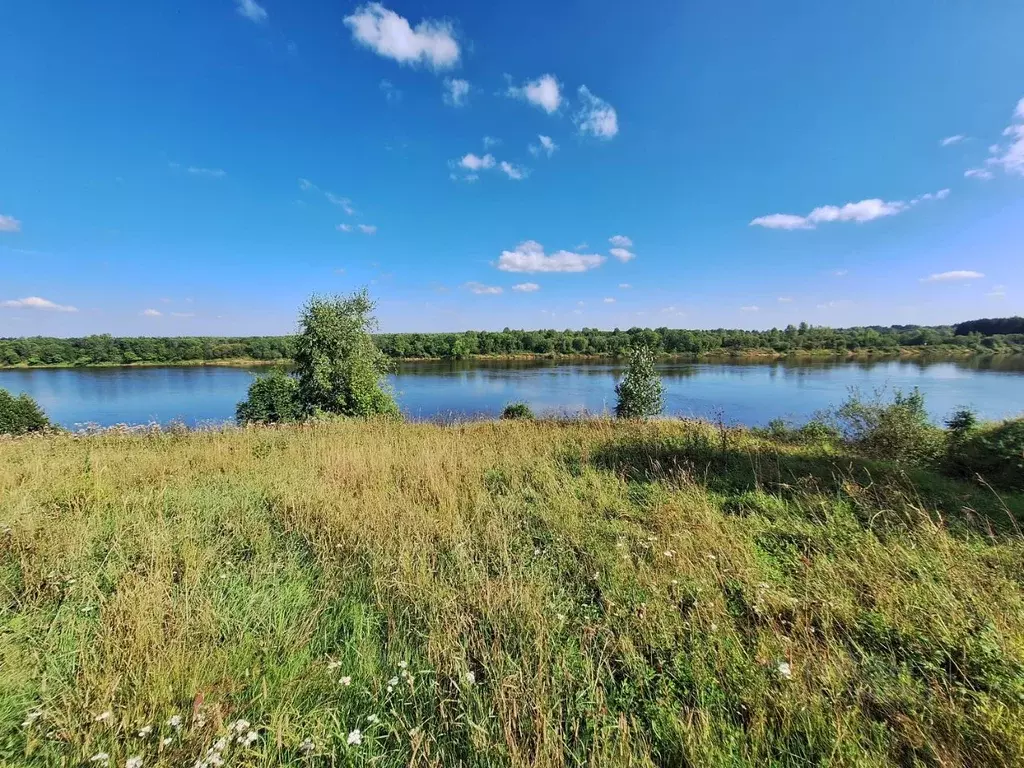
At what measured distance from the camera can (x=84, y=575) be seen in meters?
2.51

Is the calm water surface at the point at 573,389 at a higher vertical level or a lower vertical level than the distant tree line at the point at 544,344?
lower

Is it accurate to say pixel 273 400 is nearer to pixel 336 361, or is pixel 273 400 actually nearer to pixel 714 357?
pixel 336 361

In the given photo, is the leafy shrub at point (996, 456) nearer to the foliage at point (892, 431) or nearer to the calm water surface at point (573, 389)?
the foliage at point (892, 431)

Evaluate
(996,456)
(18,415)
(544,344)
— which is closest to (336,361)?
(18,415)

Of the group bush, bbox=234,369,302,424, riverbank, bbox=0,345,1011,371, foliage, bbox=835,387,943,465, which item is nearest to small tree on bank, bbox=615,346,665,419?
foliage, bbox=835,387,943,465

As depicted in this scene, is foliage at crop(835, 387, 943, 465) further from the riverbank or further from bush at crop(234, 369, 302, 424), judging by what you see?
the riverbank

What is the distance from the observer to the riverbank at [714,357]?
256 feet

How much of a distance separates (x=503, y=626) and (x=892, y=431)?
13.4 m

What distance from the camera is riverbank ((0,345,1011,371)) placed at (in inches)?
3073

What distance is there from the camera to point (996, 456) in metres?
6.34

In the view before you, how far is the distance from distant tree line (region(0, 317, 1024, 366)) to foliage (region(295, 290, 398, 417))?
58.4 metres

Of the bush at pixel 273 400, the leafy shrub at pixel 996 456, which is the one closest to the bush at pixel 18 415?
the bush at pixel 273 400

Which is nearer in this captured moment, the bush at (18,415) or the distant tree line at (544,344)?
the bush at (18,415)

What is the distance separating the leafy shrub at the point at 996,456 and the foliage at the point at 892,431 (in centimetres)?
130
